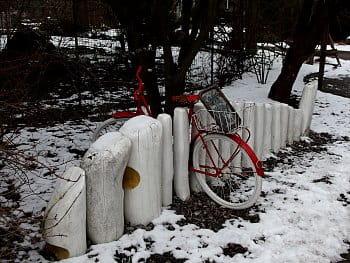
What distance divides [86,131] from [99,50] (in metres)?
2.71

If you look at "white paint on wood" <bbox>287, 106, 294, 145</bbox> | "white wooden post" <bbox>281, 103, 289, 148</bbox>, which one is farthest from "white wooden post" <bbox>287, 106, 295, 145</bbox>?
"white wooden post" <bbox>281, 103, 289, 148</bbox>

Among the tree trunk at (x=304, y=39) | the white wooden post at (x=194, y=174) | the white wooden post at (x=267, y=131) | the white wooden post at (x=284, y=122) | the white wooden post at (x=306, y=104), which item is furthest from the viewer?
the tree trunk at (x=304, y=39)

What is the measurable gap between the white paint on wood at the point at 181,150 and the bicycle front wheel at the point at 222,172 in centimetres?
15

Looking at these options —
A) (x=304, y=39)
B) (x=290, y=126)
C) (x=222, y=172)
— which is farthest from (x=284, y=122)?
(x=304, y=39)

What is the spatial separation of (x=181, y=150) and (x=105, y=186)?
0.90m

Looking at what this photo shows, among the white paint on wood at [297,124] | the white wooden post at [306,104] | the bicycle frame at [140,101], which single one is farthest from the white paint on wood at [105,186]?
the white wooden post at [306,104]

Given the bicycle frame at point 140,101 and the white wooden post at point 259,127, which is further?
the white wooden post at point 259,127

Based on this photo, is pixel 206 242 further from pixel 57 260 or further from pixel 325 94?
pixel 325 94

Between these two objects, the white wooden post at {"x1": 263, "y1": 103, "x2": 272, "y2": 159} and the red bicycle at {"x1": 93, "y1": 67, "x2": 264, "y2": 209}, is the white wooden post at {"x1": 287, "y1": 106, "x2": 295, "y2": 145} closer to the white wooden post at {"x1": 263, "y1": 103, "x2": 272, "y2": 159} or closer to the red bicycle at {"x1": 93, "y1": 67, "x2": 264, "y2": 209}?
the white wooden post at {"x1": 263, "y1": 103, "x2": 272, "y2": 159}

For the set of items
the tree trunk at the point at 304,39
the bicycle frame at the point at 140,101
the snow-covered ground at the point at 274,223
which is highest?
the tree trunk at the point at 304,39

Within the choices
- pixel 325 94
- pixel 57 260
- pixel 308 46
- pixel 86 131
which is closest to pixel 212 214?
pixel 57 260

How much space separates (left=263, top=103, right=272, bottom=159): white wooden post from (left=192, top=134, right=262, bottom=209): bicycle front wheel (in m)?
0.75

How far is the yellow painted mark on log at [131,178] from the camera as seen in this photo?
3.11 m

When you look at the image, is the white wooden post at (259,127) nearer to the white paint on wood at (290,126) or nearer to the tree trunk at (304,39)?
the white paint on wood at (290,126)
